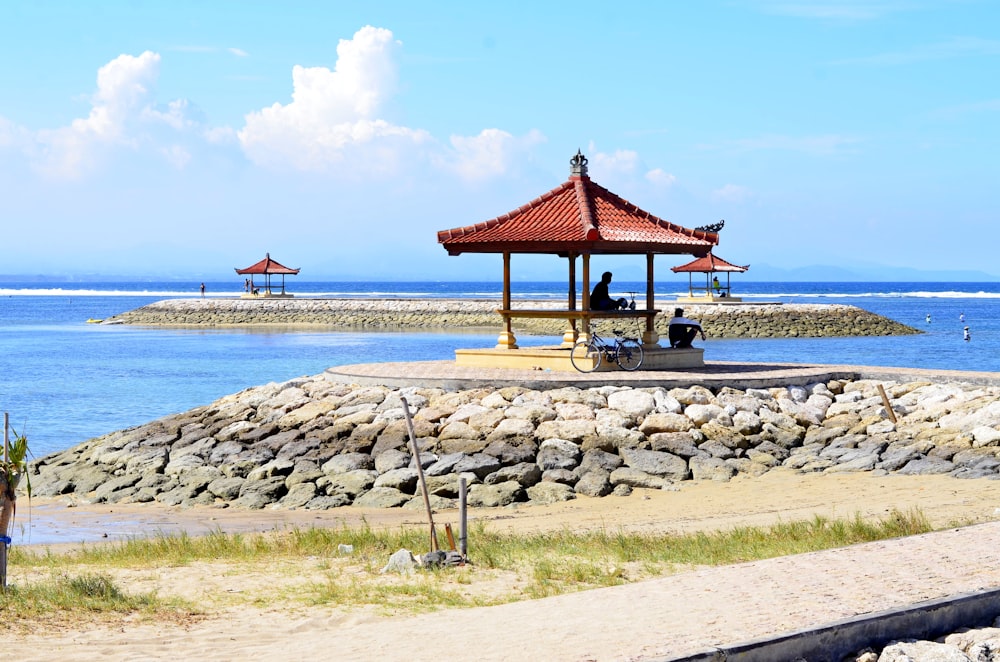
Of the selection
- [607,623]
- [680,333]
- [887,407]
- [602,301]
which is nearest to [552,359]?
[602,301]

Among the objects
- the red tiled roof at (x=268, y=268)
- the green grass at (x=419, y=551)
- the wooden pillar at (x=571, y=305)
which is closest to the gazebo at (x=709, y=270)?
the red tiled roof at (x=268, y=268)

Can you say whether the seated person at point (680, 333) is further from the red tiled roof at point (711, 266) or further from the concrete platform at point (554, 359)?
the red tiled roof at point (711, 266)

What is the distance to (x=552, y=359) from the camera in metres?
21.8

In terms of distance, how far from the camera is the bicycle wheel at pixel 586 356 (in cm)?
2116

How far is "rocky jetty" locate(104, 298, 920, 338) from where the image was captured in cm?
6238

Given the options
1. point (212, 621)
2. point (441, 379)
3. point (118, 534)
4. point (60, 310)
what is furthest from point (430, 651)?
point (60, 310)

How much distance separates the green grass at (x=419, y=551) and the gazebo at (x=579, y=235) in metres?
8.56

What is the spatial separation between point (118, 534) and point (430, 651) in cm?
953

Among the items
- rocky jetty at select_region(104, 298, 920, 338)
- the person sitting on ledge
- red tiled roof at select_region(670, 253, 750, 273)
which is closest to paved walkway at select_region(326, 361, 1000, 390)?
the person sitting on ledge

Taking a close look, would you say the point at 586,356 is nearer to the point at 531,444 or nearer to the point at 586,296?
the point at 586,296

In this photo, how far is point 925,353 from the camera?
4906cm

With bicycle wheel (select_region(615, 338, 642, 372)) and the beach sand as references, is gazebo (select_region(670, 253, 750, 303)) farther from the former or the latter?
the beach sand

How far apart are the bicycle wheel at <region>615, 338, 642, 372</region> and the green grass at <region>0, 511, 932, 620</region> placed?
7.75m

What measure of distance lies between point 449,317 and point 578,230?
5133cm
